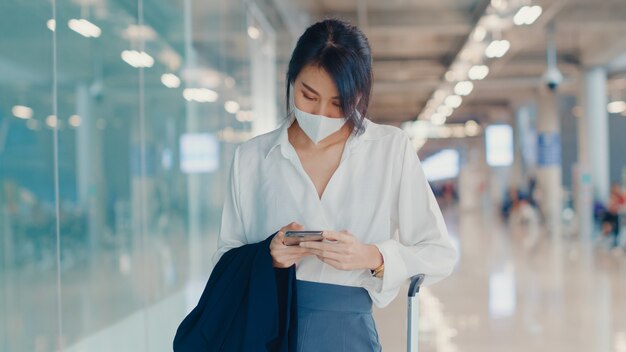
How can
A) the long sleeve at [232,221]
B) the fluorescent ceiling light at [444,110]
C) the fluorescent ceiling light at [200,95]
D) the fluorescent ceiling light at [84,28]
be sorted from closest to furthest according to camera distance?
the long sleeve at [232,221]
the fluorescent ceiling light at [84,28]
the fluorescent ceiling light at [200,95]
the fluorescent ceiling light at [444,110]

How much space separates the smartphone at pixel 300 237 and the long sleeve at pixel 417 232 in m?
0.18

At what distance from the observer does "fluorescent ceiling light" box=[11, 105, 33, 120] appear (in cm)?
318

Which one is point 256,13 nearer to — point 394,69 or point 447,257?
point 447,257

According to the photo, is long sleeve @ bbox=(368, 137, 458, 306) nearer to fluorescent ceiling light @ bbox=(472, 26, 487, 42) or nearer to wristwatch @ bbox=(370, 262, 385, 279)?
wristwatch @ bbox=(370, 262, 385, 279)

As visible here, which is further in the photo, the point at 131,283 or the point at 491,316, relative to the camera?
the point at 491,316

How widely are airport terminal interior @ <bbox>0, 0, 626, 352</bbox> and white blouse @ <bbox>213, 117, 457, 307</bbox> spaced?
85 mm

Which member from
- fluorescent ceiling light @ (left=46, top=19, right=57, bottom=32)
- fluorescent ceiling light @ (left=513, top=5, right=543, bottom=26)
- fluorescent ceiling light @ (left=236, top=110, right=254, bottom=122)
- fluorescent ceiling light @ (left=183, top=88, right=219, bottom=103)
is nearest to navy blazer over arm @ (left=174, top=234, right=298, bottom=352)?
fluorescent ceiling light @ (left=46, top=19, right=57, bottom=32)

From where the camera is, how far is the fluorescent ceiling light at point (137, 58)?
5.03 m

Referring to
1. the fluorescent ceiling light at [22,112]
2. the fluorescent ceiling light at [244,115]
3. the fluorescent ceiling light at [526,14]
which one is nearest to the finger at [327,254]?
the fluorescent ceiling light at [22,112]

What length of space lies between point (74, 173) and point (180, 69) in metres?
2.81

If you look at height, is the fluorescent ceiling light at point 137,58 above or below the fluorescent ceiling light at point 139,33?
below

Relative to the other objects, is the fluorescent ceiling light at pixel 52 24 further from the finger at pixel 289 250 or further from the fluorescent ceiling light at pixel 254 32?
the fluorescent ceiling light at pixel 254 32

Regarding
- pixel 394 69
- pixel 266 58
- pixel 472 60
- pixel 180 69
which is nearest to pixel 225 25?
pixel 180 69

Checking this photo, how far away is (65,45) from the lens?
3816mm
